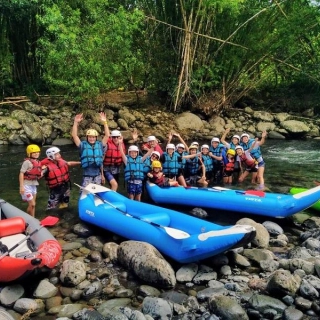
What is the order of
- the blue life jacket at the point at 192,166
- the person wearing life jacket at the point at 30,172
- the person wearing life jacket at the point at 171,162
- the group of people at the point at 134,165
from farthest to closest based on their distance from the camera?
the blue life jacket at the point at 192,166 → the person wearing life jacket at the point at 171,162 → the group of people at the point at 134,165 → the person wearing life jacket at the point at 30,172

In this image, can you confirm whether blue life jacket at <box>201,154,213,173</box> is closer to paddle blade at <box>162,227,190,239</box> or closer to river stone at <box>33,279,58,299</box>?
paddle blade at <box>162,227,190,239</box>

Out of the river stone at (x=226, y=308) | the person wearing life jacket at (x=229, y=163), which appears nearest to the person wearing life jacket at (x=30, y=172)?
the river stone at (x=226, y=308)

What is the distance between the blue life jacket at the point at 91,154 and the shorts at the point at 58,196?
52 cm

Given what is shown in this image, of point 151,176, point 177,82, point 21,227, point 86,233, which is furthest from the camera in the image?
point 177,82

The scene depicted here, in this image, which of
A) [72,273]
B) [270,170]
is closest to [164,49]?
[270,170]

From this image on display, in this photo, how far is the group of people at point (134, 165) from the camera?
6.09 metres

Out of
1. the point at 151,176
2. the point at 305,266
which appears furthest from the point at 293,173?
the point at 305,266

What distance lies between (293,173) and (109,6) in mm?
8621

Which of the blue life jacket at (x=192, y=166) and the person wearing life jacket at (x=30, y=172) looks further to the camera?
the blue life jacket at (x=192, y=166)

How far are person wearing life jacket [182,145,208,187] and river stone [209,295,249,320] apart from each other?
437 cm

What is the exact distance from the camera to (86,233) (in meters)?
5.77

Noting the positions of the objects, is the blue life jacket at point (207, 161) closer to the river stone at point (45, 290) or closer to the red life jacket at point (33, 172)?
the red life jacket at point (33, 172)

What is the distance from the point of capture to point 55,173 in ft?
20.2

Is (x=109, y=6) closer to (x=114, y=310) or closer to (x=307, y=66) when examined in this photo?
(x=307, y=66)
